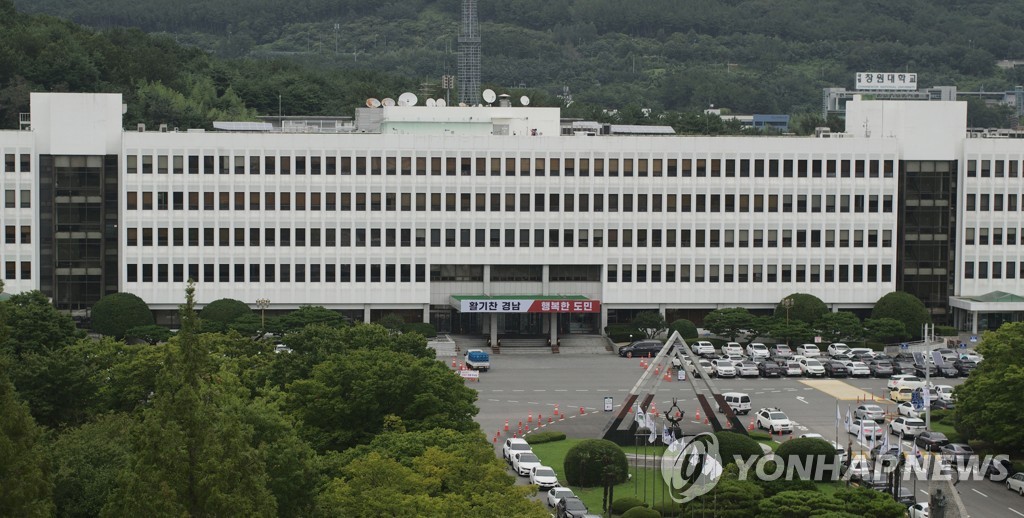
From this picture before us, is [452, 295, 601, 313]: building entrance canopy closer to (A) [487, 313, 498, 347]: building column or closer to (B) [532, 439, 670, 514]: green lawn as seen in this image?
(A) [487, 313, 498, 347]: building column

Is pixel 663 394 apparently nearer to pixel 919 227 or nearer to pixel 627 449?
pixel 627 449

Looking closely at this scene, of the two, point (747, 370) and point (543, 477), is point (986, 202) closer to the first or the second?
point (747, 370)

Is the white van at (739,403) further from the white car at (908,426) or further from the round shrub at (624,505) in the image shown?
the round shrub at (624,505)

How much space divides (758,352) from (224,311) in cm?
3468

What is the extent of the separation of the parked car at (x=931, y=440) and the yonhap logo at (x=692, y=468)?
37.8 feet

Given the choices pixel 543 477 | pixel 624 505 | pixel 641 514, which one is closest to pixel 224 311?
pixel 543 477

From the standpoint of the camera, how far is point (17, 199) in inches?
4409

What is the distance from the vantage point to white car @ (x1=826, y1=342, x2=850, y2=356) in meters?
109

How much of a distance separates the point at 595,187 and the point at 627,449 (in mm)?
42121

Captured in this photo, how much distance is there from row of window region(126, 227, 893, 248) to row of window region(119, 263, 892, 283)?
1.48 m

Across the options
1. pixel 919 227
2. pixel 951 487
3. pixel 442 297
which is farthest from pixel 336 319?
pixel 951 487

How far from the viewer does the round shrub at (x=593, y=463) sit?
225ft

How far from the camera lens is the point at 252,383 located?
7312 cm

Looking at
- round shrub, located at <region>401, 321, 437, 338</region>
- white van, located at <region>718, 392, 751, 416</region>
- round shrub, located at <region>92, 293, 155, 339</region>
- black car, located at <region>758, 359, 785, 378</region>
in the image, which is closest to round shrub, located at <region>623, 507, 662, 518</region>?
white van, located at <region>718, 392, 751, 416</region>
